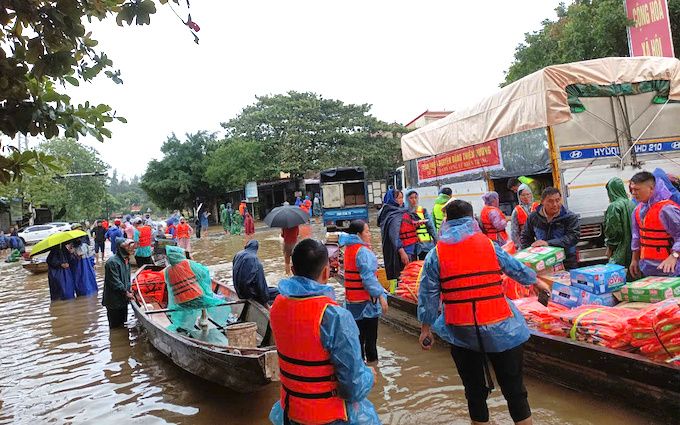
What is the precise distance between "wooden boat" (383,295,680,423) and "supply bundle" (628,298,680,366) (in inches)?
7.0

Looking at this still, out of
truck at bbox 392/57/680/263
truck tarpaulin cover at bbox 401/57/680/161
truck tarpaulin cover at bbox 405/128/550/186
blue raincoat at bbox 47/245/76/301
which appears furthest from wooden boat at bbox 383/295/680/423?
blue raincoat at bbox 47/245/76/301

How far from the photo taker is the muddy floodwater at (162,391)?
4.10 metres

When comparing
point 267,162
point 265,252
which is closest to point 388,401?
point 265,252

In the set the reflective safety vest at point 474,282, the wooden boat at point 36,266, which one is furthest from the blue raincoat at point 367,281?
the wooden boat at point 36,266

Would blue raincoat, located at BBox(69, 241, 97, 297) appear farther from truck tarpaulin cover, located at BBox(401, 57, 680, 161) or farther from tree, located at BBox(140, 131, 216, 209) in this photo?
tree, located at BBox(140, 131, 216, 209)

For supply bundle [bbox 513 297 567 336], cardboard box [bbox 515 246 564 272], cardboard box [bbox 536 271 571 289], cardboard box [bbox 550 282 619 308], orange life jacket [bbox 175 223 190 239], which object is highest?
orange life jacket [bbox 175 223 190 239]

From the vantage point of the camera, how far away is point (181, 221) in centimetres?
1634

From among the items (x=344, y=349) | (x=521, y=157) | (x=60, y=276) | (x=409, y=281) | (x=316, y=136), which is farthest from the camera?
(x=316, y=136)

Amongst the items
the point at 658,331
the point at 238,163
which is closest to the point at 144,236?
the point at 658,331

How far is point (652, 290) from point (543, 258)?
3.55ft

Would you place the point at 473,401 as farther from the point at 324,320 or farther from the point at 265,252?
the point at 265,252

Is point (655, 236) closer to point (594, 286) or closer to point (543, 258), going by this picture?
point (594, 286)

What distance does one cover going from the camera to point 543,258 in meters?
4.94

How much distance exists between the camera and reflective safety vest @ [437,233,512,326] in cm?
290
